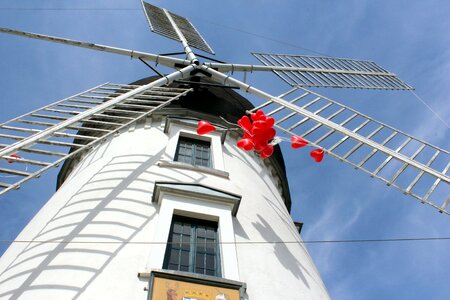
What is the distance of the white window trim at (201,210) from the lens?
21.6 ft

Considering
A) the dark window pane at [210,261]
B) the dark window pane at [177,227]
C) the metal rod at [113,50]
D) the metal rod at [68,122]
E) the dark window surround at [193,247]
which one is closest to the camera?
the metal rod at [68,122]

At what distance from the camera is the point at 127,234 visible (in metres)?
6.59

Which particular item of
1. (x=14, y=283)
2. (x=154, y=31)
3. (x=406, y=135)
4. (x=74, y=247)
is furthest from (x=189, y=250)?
(x=154, y=31)

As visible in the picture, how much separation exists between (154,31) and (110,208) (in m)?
8.37

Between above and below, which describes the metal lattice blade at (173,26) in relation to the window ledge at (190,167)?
above

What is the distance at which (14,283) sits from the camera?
5789 mm

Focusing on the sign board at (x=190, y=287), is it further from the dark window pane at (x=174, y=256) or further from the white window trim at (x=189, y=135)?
the white window trim at (x=189, y=135)

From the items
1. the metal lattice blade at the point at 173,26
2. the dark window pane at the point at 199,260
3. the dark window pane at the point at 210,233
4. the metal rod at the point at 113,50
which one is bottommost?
the dark window pane at the point at 199,260

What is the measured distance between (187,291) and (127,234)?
57.6 inches

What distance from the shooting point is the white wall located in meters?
5.75

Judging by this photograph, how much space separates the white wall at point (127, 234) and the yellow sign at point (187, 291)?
218mm

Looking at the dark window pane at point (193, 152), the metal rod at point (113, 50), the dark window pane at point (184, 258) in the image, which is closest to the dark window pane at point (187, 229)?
the dark window pane at point (184, 258)

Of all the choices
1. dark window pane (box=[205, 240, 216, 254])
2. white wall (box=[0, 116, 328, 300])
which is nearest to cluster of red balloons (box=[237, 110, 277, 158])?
white wall (box=[0, 116, 328, 300])

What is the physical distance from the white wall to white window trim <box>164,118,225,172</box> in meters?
0.10
